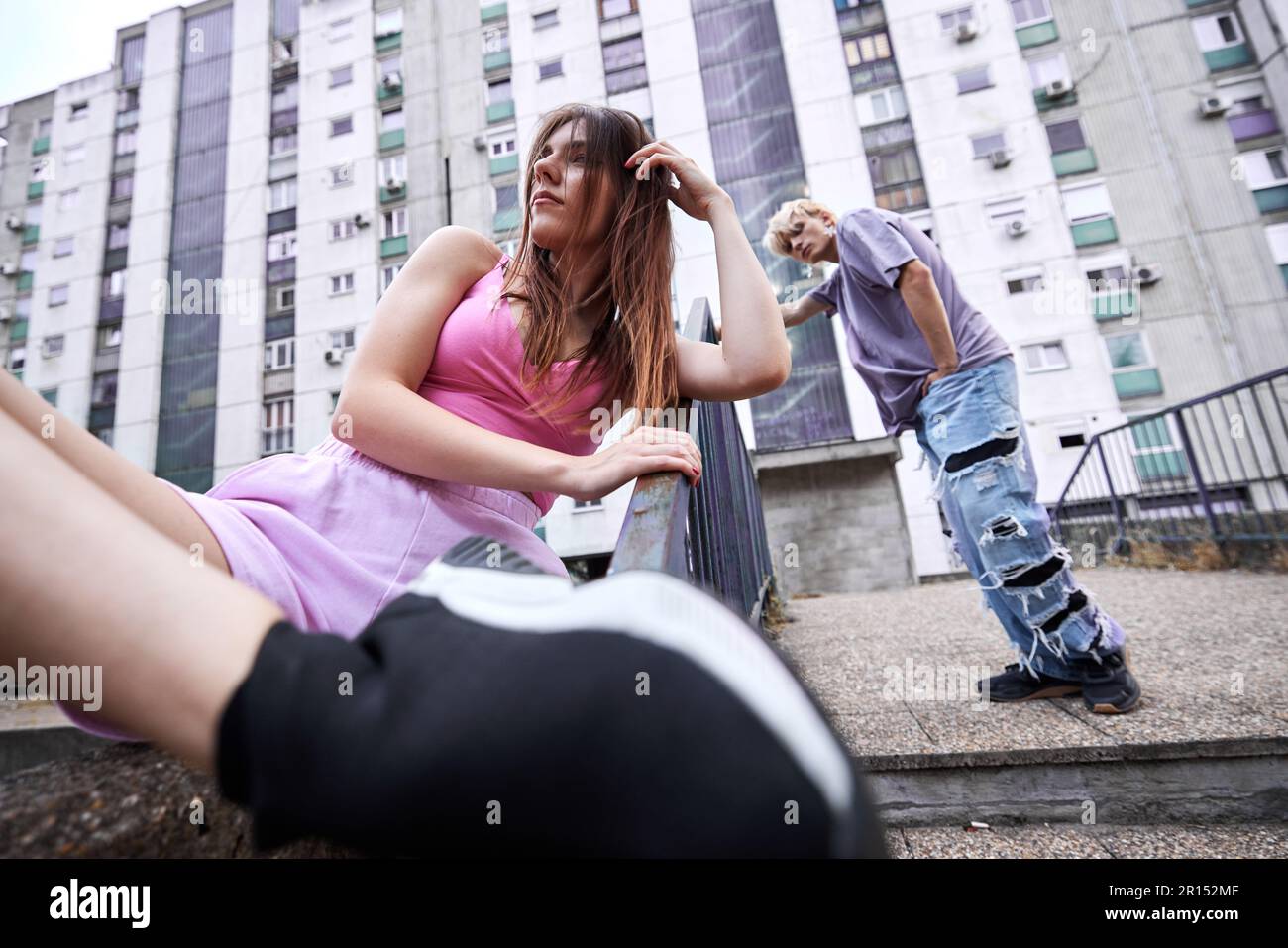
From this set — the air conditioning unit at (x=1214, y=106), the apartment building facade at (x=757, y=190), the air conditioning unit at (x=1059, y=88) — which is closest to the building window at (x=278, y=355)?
the apartment building facade at (x=757, y=190)

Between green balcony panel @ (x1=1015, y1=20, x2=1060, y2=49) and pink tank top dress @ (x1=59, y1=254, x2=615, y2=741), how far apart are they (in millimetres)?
21117

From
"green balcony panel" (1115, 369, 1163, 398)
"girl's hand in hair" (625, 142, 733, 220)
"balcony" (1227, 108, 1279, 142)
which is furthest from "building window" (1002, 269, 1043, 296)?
"girl's hand in hair" (625, 142, 733, 220)

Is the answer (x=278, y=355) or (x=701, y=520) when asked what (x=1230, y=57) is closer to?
(x=701, y=520)

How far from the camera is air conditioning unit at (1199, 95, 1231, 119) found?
1504 centimetres

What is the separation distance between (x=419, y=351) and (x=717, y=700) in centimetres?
110

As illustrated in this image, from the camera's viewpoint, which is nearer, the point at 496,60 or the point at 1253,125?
the point at 1253,125

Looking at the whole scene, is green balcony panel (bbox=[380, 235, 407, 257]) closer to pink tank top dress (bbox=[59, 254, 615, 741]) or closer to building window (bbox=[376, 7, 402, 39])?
building window (bbox=[376, 7, 402, 39])

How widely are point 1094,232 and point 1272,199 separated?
4.31 meters

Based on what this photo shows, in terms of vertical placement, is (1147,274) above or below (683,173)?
above

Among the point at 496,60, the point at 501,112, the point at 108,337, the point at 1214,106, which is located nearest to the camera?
the point at 1214,106

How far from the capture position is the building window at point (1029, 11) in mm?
16188

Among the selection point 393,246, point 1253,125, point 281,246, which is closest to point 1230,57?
point 1253,125

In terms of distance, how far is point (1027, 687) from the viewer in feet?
6.96
